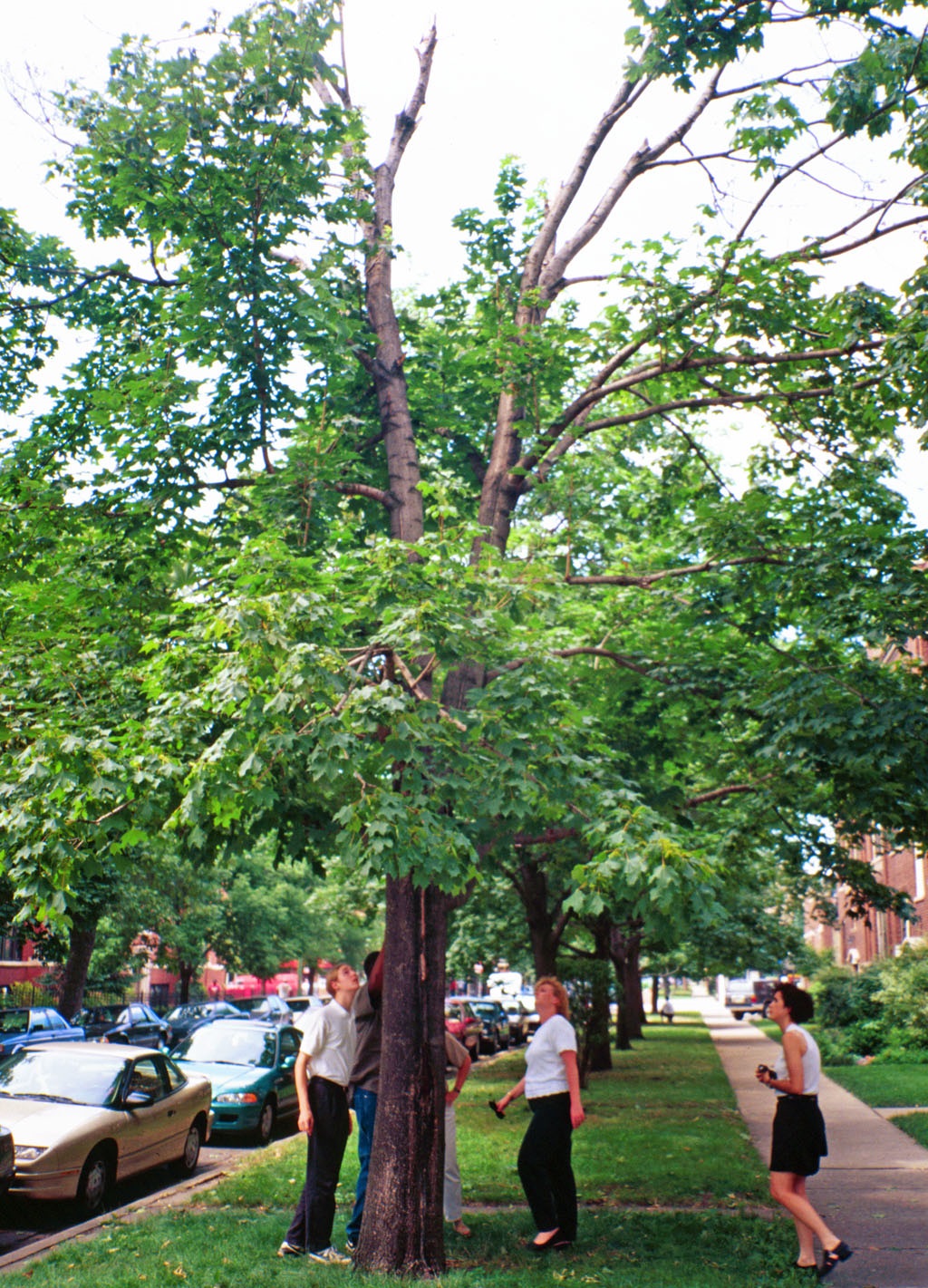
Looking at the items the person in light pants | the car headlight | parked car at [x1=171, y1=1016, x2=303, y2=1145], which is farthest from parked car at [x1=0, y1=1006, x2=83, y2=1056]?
the person in light pants

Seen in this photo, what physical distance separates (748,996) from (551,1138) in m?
62.0

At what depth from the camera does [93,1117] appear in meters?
10.2

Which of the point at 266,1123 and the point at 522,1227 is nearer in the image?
the point at 522,1227

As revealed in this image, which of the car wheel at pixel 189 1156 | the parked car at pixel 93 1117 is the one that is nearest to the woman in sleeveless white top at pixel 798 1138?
the parked car at pixel 93 1117

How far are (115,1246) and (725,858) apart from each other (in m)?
5.84

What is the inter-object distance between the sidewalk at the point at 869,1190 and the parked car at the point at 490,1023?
1423cm

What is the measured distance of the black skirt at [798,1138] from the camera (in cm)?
700

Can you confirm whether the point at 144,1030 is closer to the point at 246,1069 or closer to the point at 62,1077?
the point at 246,1069

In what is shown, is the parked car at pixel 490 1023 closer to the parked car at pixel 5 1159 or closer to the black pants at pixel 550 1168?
the parked car at pixel 5 1159

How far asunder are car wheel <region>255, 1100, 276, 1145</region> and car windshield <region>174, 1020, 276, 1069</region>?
0.57 meters

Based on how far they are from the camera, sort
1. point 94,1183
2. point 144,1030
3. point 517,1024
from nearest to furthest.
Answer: point 94,1183
point 144,1030
point 517,1024

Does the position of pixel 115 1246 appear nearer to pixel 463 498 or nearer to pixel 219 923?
pixel 463 498

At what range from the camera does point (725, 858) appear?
417 inches

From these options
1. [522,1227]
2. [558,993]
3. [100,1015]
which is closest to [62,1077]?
[522,1227]
